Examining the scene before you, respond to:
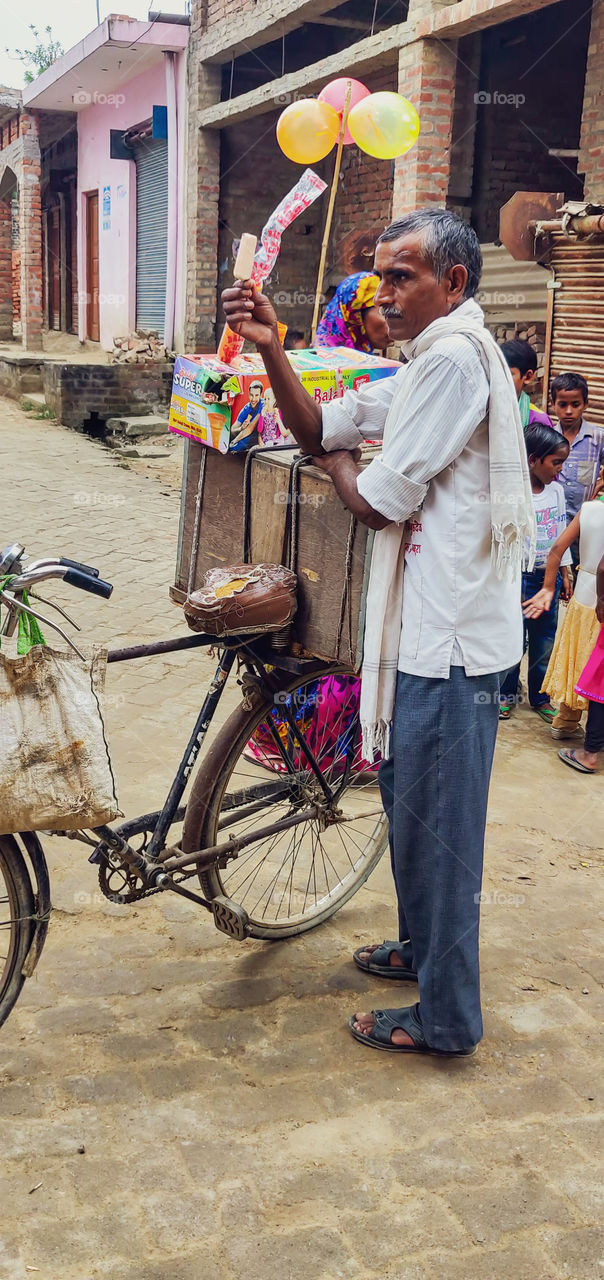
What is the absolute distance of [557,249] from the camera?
7.66m

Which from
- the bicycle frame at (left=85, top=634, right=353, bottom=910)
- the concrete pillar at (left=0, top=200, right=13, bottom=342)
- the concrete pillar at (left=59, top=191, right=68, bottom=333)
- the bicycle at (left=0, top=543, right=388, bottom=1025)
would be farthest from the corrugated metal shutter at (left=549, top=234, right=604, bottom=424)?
the concrete pillar at (left=0, top=200, right=13, bottom=342)

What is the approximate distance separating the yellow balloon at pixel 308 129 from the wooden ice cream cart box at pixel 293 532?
13.8 feet

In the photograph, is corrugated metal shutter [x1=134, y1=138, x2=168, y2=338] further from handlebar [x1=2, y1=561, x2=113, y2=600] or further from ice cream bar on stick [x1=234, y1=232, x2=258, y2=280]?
handlebar [x1=2, y1=561, x2=113, y2=600]

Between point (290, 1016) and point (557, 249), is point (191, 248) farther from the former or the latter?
point (290, 1016)

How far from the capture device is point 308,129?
636 cm

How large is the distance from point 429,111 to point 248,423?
722 centimetres

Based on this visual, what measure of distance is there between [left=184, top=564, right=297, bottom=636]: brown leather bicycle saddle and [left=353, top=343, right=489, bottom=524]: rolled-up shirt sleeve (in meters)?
0.40

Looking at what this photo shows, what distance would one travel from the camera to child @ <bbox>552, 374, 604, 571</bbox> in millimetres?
5555

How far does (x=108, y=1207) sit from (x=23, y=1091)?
431 millimetres

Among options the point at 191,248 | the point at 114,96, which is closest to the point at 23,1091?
the point at 191,248

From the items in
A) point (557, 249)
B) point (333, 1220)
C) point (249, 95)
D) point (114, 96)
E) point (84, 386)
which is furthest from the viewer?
point (114, 96)

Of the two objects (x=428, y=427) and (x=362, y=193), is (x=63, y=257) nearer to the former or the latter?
(x=362, y=193)

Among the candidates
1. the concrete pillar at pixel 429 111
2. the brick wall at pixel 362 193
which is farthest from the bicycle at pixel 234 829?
the brick wall at pixel 362 193

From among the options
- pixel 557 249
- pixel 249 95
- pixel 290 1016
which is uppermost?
pixel 249 95
